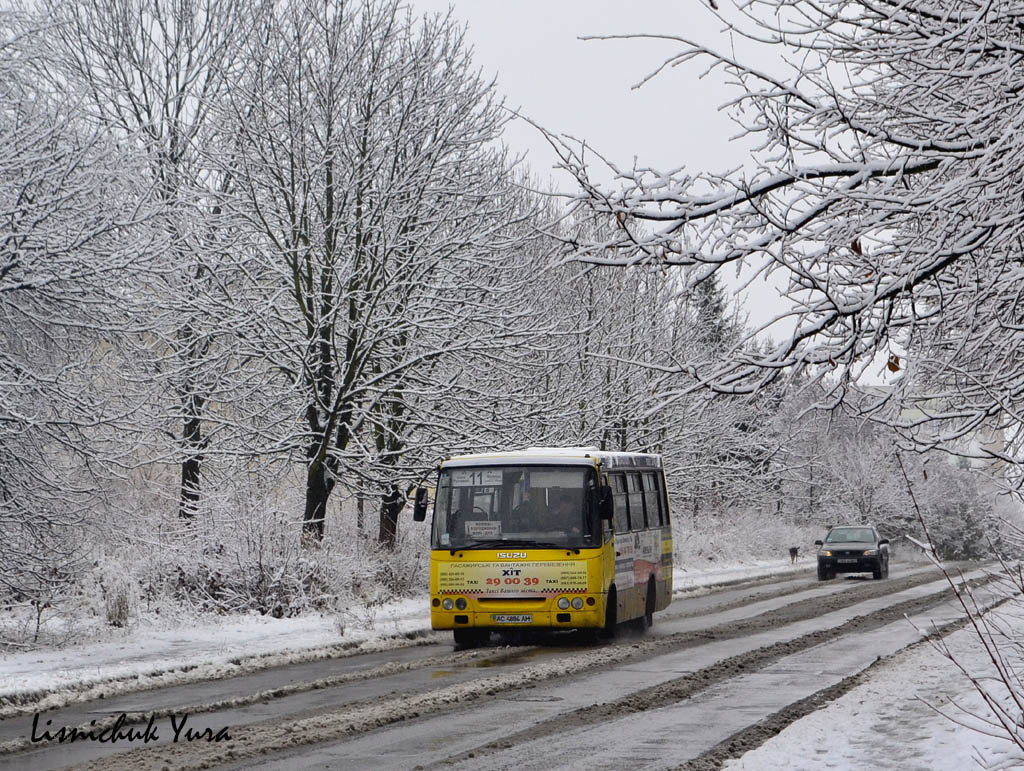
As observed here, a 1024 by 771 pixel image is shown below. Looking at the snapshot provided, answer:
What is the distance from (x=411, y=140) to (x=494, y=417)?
564 cm

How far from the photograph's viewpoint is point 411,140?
84.8ft

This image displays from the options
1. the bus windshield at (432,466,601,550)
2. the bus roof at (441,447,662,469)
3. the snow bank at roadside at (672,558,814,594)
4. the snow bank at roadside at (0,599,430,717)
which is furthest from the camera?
the snow bank at roadside at (672,558,814,594)

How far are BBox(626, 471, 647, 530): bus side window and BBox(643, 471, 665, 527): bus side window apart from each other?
378mm

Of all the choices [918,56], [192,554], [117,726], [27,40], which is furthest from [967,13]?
[192,554]

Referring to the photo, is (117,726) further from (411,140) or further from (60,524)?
(411,140)

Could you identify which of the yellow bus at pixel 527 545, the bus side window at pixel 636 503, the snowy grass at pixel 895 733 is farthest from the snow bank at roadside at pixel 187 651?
the snowy grass at pixel 895 733

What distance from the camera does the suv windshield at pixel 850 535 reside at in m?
41.3

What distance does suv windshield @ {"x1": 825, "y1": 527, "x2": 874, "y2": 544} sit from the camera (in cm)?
4128

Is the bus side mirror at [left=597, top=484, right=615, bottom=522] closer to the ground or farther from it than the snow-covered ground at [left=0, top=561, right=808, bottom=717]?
farther from it

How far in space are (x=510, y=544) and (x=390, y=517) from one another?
9.41 m

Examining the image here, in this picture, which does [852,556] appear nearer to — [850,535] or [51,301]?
[850,535]

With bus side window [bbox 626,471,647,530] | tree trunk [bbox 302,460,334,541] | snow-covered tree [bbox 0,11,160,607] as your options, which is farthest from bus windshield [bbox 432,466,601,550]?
tree trunk [bbox 302,460,334,541]

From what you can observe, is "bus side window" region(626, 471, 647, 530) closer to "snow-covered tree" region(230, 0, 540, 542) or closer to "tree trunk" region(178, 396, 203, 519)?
"snow-covered tree" region(230, 0, 540, 542)

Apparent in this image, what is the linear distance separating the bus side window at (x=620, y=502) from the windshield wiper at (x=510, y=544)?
1.32 meters
